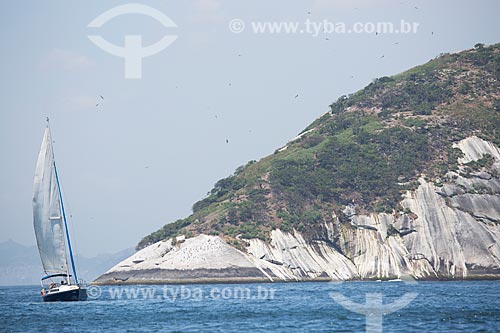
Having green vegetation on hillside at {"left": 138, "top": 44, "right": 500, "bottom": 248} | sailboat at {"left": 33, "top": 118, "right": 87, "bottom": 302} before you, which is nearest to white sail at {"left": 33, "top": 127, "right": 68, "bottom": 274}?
sailboat at {"left": 33, "top": 118, "right": 87, "bottom": 302}

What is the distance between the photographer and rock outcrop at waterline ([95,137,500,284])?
5221 inches

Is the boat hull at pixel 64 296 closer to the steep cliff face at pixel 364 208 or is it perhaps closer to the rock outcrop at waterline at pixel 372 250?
the rock outcrop at waterline at pixel 372 250

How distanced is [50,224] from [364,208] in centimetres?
7555

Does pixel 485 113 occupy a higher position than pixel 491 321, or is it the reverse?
pixel 485 113

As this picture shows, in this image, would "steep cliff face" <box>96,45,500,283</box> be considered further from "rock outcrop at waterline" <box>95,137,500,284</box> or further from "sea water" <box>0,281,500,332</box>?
"sea water" <box>0,281,500,332</box>

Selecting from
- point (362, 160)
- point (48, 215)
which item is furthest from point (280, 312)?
point (362, 160)

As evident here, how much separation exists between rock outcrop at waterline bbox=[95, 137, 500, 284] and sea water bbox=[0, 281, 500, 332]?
3233 cm

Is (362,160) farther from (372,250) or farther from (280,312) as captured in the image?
(280,312)

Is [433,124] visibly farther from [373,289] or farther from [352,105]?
[373,289]

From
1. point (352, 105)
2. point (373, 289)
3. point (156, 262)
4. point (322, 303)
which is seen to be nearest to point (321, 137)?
point (352, 105)

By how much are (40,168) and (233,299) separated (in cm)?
2486

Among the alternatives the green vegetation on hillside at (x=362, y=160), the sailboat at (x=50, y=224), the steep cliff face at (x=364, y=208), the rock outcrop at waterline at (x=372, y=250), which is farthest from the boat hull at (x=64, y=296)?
the green vegetation on hillside at (x=362, y=160)

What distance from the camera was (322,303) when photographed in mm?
80250

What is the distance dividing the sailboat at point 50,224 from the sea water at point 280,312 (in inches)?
66.3
